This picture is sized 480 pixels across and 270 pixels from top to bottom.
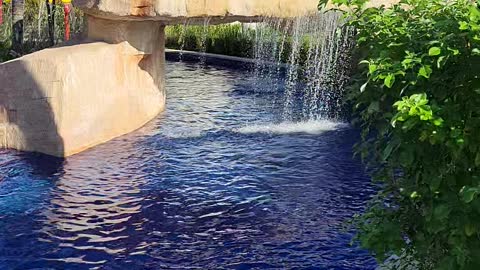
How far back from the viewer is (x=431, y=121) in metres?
2.25

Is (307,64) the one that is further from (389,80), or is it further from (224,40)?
(389,80)

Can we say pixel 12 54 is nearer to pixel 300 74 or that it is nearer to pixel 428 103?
pixel 300 74

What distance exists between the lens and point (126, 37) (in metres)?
8.56

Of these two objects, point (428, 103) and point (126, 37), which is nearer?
point (428, 103)

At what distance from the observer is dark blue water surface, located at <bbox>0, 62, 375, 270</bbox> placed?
16.0 ft

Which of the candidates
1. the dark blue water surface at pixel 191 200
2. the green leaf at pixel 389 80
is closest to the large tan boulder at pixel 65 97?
the dark blue water surface at pixel 191 200

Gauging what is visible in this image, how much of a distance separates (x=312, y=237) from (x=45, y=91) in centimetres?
400

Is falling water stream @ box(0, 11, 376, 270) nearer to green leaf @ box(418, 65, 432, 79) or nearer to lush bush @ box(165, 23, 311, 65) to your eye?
green leaf @ box(418, 65, 432, 79)

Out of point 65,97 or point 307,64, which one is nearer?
point 65,97

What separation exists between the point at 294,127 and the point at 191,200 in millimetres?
3707

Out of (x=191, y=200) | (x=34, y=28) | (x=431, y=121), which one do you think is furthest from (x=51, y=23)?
(x=431, y=121)

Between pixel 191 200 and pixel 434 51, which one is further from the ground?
pixel 434 51

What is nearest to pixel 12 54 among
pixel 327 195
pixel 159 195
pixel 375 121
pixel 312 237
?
pixel 159 195

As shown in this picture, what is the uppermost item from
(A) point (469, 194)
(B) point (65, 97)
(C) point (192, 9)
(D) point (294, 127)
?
(C) point (192, 9)
